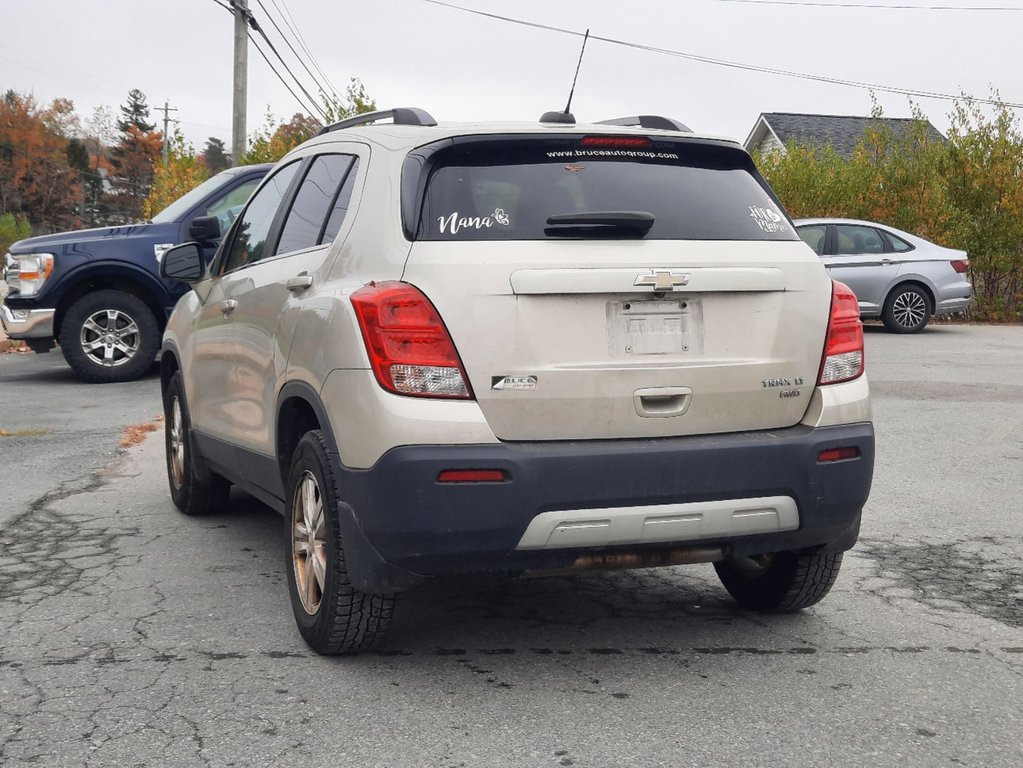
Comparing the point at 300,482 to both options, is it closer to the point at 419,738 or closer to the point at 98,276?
the point at 419,738

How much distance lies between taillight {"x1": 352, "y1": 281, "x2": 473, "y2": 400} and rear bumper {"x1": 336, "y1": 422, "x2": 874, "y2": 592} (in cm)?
19

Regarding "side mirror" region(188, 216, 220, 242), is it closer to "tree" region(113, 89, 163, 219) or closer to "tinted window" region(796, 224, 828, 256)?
"tinted window" region(796, 224, 828, 256)

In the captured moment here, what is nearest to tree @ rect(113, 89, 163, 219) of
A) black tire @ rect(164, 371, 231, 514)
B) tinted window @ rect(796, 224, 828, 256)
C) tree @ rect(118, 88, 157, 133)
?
tree @ rect(118, 88, 157, 133)

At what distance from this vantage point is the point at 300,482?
14.5ft

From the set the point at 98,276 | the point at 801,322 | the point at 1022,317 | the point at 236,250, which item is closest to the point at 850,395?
the point at 801,322

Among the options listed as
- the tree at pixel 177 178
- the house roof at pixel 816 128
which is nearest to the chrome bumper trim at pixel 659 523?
the tree at pixel 177 178

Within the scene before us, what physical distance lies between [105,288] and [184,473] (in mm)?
6881

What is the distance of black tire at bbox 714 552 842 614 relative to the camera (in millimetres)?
4629

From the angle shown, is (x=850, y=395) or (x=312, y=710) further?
(x=850, y=395)

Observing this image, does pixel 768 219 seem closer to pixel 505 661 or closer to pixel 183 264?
pixel 505 661

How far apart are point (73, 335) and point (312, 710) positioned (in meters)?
9.90

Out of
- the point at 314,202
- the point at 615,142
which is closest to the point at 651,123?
the point at 615,142

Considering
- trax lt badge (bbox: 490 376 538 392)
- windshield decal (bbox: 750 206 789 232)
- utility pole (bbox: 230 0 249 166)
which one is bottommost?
trax lt badge (bbox: 490 376 538 392)

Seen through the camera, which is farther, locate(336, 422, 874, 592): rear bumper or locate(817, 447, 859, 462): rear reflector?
locate(817, 447, 859, 462): rear reflector
